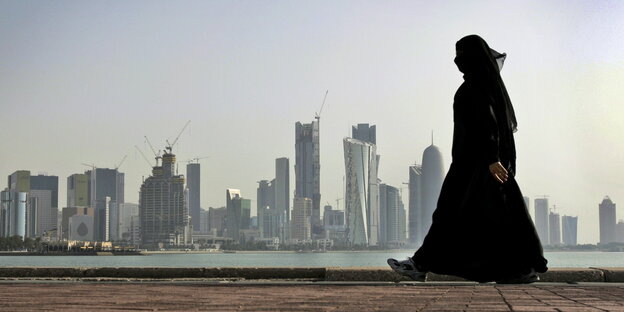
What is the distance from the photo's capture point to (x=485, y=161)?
8.65 m

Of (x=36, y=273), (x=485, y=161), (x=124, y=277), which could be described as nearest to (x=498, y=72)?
(x=485, y=161)

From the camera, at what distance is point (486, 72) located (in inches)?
348

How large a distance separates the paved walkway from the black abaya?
0.25 m

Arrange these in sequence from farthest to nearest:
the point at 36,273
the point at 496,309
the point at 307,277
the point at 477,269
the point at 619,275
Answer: the point at 36,273 → the point at 307,277 → the point at 619,275 → the point at 477,269 → the point at 496,309

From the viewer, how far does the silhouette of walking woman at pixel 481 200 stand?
839 cm

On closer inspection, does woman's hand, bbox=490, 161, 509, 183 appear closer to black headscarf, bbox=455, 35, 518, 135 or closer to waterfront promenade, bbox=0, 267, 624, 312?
black headscarf, bbox=455, 35, 518, 135

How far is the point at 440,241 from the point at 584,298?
5.32 ft

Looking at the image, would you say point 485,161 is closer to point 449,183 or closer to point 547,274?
point 449,183

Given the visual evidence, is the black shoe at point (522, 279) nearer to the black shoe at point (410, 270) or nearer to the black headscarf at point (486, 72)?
the black shoe at point (410, 270)

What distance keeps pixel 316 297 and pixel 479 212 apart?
1.91 m

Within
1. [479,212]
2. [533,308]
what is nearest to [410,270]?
[479,212]

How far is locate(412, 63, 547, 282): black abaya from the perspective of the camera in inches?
330

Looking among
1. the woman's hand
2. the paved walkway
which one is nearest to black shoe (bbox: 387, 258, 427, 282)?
the paved walkway

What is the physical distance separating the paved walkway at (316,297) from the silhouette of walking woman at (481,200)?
226mm
